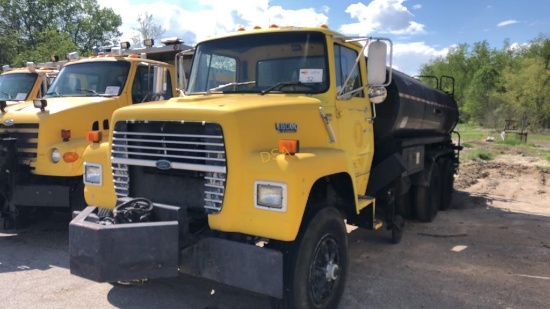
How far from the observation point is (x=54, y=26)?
42.9 meters

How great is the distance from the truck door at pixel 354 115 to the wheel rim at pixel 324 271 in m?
1.09

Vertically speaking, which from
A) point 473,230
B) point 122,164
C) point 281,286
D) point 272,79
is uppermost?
point 272,79

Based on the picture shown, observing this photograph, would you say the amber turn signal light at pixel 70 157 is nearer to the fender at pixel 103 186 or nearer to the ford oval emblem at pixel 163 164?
the fender at pixel 103 186

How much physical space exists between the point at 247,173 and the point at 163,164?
0.80 meters

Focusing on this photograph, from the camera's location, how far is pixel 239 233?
3.62 meters

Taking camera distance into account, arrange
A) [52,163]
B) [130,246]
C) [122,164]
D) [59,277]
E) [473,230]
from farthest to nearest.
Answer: [473,230]
[52,163]
[59,277]
[122,164]
[130,246]

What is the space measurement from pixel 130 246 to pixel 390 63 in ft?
10.1

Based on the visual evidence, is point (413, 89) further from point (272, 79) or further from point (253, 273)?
point (253, 273)

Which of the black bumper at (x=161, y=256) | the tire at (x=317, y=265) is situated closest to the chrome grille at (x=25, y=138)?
the black bumper at (x=161, y=256)

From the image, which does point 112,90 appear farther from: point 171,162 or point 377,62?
point 377,62

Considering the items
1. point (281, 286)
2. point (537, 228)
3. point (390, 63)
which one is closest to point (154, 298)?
point (281, 286)

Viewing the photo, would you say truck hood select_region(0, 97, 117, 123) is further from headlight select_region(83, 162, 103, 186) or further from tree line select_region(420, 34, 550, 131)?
tree line select_region(420, 34, 550, 131)

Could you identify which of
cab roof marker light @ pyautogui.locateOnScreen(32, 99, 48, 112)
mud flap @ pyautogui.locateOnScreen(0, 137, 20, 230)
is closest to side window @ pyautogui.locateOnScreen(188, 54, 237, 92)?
cab roof marker light @ pyautogui.locateOnScreen(32, 99, 48, 112)

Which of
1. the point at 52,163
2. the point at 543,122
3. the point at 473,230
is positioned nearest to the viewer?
the point at 52,163
